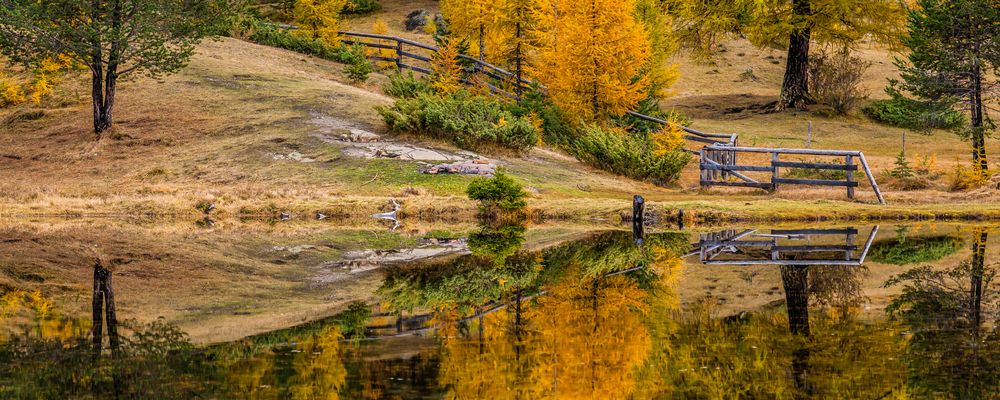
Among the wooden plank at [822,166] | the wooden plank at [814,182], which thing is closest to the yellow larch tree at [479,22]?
the wooden plank at [814,182]

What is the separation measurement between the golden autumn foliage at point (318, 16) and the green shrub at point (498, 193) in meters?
24.8

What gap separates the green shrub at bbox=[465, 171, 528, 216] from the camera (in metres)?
28.0

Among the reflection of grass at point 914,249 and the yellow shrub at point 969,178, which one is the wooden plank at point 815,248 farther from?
the yellow shrub at point 969,178

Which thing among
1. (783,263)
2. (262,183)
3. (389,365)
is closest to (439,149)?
(262,183)

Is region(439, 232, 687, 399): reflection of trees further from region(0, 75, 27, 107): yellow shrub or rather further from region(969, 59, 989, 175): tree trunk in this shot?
region(0, 75, 27, 107): yellow shrub

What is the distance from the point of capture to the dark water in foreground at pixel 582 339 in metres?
10.0

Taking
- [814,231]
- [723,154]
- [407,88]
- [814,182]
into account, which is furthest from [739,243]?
[407,88]

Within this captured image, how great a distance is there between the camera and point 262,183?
3195cm

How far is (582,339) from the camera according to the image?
12211 millimetres

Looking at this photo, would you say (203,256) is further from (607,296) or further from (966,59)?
(966,59)

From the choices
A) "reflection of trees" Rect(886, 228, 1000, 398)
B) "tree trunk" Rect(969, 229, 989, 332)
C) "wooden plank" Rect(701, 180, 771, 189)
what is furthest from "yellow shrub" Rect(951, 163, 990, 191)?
"reflection of trees" Rect(886, 228, 1000, 398)

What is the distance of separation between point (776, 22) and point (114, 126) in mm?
26172

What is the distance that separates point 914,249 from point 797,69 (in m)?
30.2

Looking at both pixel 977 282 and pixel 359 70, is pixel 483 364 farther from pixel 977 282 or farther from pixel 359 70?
pixel 359 70
